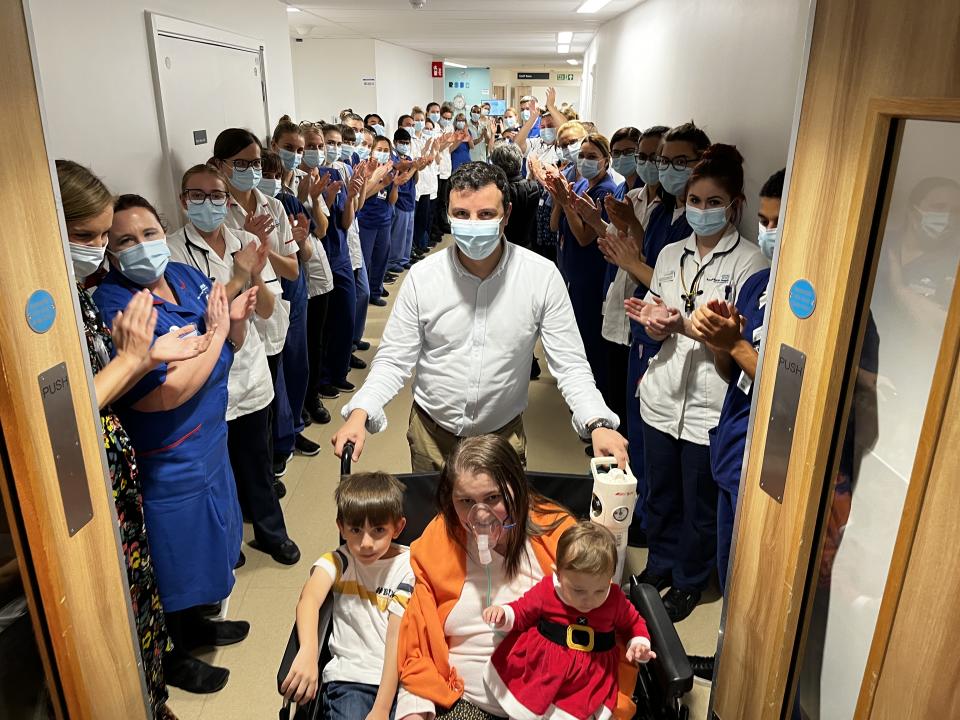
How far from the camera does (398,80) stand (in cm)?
1236

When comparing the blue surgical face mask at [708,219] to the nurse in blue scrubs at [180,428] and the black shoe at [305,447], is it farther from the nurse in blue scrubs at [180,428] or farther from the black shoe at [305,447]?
the black shoe at [305,447]

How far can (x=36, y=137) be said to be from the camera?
131 cm

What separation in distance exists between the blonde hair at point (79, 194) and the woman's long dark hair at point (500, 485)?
1.18 meters

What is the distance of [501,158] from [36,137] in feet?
12.0

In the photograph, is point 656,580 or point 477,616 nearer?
point 477,616

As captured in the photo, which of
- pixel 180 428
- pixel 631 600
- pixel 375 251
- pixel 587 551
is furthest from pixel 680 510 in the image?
pixel 375 251

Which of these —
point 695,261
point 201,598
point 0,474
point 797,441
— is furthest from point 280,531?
point 797,441

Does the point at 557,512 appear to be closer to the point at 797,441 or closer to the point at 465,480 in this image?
the point at 465,480

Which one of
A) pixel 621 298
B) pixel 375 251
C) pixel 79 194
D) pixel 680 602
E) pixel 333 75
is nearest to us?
pixel 79 194

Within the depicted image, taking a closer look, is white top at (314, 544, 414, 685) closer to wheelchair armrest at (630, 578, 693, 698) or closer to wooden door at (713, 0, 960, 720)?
wheelchair armrest at (630, 578, 693, 698)

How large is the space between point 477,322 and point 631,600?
92 centimetres

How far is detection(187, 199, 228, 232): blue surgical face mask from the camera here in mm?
2721

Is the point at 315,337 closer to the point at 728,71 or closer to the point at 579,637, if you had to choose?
the point at 728,71

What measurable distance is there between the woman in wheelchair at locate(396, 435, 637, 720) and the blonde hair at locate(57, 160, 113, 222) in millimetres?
1187
